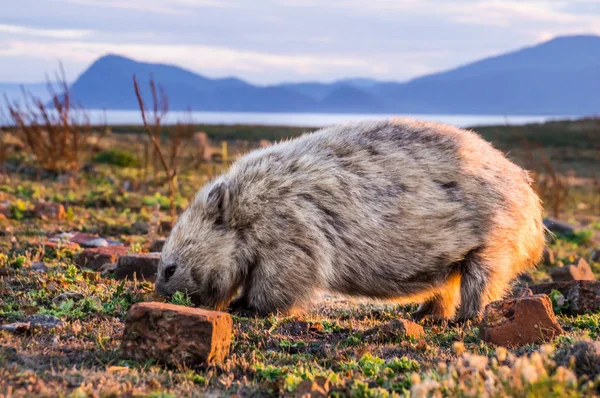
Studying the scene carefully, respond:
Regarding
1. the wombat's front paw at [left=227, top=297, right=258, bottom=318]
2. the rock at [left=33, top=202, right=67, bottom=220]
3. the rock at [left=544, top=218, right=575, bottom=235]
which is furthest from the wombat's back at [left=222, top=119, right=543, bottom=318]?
the rock at [left=544, top=218, right=575, bottom=235]

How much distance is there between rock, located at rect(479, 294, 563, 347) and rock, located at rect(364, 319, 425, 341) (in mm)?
571

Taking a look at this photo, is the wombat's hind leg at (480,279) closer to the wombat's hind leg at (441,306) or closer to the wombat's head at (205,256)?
the wombat's hind leg at (441,306)

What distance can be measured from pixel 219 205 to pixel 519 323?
2.73 meters

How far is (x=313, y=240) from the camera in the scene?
226 inches

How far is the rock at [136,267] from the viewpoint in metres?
6.99

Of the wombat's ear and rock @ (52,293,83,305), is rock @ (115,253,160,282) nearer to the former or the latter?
rock @ (52,293,83,305)

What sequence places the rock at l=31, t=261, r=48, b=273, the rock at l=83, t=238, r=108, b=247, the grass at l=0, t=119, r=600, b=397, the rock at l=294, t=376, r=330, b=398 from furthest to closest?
1. the rock at l=83, t=238, r=108, b=247
2. the rock at l=31, t=261, r=48, b=273
3. the rock at l=294, t=376, r=330, b=398
4. the grass at l=0, t=119, r=600, b=397

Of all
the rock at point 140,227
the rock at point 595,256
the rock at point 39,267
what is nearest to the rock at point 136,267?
the rock at point 39,267

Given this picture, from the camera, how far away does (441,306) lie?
664cm

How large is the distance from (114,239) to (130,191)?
571 centimetres

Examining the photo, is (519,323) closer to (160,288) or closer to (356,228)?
(356,228)

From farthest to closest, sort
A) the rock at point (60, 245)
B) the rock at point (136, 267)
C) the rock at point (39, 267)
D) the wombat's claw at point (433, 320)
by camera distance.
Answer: the rock at point (60, 245) < the rock at point (136, 267) < the rock at point (39, 267) < the wombat's claw at point (433, 320)

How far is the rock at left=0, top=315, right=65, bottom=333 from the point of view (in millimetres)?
4777

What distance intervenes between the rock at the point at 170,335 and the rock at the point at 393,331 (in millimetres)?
1484
